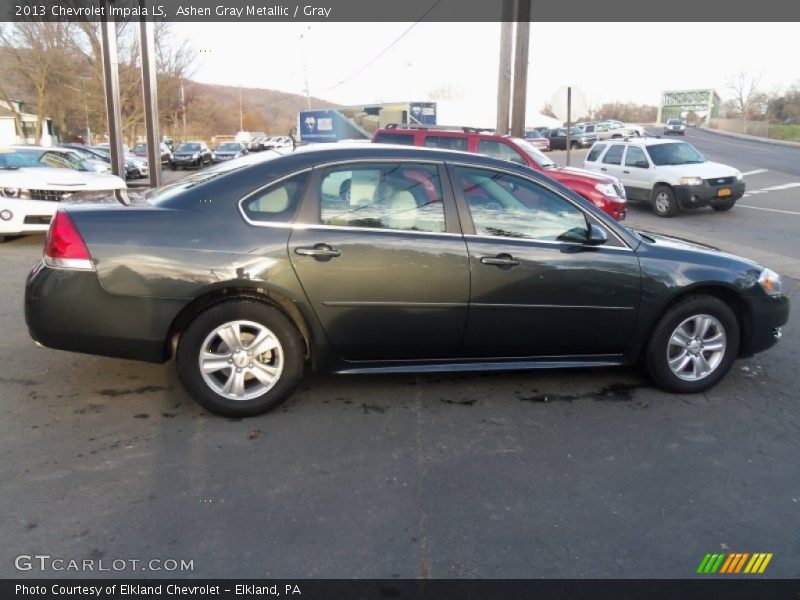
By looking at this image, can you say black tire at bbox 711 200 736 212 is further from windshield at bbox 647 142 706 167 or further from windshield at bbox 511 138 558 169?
windshield at bbox 511 138 558 169

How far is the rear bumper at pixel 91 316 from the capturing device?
3762mm

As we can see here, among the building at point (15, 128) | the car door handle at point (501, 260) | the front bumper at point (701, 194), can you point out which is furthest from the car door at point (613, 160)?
the building at point (15, 128)

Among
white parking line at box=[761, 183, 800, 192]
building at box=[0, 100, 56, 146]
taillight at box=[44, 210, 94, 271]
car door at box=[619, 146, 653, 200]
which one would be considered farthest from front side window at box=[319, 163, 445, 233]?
building at box=[0, 100, 56, 146]

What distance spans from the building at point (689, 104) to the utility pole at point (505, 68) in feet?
296

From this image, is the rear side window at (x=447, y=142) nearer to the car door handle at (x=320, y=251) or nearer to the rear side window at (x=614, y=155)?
the rear side window at (x=614, y=155)

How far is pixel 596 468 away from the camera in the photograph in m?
3.51

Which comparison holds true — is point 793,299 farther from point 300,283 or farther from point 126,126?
point 126,126

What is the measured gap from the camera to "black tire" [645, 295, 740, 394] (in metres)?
4.43

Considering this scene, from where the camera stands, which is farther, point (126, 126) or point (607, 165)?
point (126, 126)

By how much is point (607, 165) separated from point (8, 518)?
16.7m

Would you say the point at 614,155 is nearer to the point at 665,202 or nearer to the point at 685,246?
the point at 665,202

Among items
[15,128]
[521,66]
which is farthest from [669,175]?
[15,128]

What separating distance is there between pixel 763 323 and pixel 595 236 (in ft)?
4.73

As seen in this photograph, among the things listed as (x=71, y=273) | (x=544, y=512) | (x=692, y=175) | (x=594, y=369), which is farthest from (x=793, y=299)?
(x=692, y=175)
